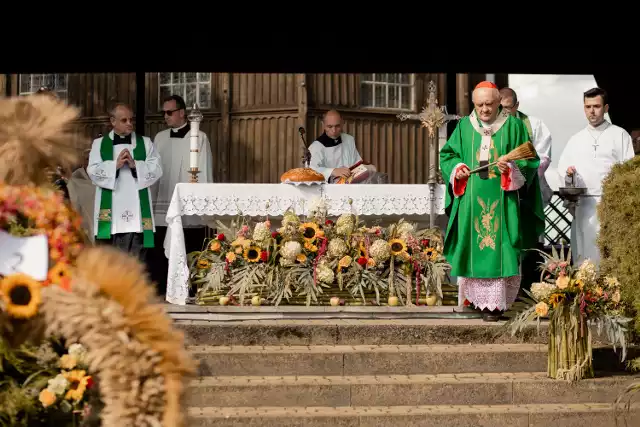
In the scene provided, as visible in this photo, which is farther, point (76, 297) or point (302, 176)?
point (302, 176)

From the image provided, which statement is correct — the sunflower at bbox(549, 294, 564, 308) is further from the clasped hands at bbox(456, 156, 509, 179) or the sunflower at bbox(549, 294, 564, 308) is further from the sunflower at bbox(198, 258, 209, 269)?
the sunflower at bbox(198, 258, 209, 269)

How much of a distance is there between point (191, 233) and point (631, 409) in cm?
621

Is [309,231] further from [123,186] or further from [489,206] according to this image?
[123,186]

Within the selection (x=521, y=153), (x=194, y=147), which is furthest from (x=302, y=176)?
(x=521, y=153)

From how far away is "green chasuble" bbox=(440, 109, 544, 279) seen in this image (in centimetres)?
914

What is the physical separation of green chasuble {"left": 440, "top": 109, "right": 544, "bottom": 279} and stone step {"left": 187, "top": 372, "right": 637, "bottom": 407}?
1552 millimetres

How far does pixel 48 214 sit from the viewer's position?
3607 millimetres

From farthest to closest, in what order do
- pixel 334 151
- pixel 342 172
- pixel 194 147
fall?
pixel 334 151 < pixel 342 172 < pixel 194 147

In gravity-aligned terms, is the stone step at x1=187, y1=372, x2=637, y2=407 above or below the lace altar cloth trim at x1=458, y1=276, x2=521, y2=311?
below

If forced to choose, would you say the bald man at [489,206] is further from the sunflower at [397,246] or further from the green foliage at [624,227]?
the green foliage at [624,227]

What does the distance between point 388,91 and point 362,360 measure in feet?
36.0

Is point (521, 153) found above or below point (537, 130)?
below

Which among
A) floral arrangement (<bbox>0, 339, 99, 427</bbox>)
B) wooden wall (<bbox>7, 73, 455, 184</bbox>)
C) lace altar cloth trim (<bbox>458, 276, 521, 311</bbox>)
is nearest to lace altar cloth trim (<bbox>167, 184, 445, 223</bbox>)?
lace altar cloth trim (<bbox>458, 276, 521, 311</bbox>)

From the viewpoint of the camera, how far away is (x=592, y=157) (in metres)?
10.6
